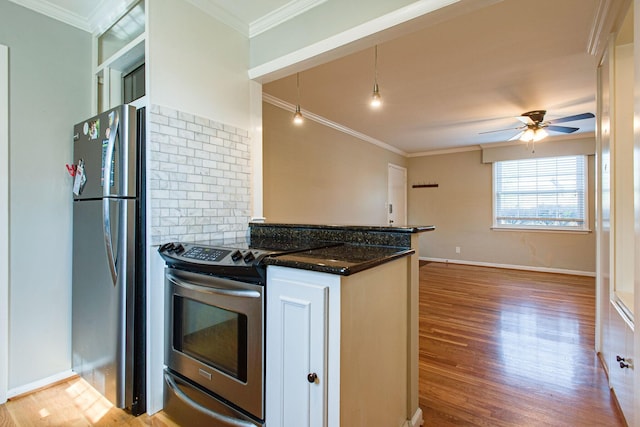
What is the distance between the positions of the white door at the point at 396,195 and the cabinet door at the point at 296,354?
5099 mm

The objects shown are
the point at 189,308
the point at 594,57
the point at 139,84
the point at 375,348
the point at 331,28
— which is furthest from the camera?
the point at 594,57

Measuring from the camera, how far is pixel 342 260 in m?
1.20

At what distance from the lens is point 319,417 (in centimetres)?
114

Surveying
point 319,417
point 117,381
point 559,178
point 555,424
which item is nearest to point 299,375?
point 319,417

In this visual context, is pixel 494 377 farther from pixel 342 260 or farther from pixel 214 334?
pixel 214 334

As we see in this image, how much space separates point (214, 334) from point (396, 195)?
551 cm

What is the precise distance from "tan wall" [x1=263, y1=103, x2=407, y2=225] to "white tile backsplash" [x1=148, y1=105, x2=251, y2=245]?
121cm

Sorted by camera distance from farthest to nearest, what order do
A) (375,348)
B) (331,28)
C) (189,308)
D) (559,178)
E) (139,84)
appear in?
(559,178)
(139,84)
(331,28)
(189,308)
(375,348)

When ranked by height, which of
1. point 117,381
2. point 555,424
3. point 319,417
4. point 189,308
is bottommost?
point 555,424

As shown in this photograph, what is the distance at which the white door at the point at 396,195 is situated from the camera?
6.21 m

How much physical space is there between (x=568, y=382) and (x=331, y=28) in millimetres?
2755

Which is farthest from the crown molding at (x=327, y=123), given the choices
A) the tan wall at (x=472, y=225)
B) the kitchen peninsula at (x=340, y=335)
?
the kitchen peninsula at (x=340, y=335)

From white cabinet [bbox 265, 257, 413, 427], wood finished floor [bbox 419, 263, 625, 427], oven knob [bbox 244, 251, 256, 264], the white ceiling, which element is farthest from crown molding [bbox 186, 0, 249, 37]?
wood finished floor [bbox 419, 263, 625, 427]

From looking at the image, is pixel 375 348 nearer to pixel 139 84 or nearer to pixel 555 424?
pixel 555 424
